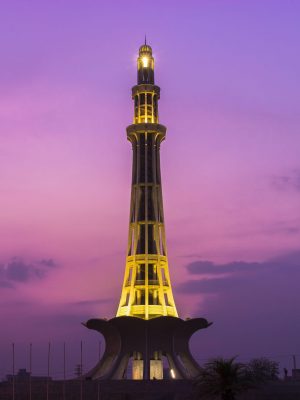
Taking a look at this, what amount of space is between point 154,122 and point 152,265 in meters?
15.1

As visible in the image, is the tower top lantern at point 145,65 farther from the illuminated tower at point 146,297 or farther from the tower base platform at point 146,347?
the tower base platform at point 146,347

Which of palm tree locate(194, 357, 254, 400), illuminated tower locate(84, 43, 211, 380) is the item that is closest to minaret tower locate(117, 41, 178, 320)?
illuminated tower locate(84, 43, 211, 380)

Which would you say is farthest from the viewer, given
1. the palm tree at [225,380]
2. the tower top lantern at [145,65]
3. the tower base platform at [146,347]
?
the tower top lantern at [145,65]

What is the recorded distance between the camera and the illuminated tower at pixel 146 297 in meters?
77.9

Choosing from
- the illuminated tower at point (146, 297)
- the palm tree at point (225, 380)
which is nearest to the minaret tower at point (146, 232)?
the illuminated tower at point (146, 297)

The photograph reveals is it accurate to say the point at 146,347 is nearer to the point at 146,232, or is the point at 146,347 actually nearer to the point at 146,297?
the point at 146,297

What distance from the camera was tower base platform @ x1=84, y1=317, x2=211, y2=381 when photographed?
77438mm

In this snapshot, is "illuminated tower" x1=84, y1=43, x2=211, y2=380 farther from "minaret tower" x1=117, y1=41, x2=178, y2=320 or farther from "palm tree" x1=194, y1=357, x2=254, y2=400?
"palm tree" x1=194, y1=357, x2=254, y2=400

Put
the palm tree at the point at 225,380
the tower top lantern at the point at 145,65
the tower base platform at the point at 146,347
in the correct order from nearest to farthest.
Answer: the palm tree at the point at 225,380 < the tower base platform at the point at 146,347 < the tower top lantern at the point at 145,65

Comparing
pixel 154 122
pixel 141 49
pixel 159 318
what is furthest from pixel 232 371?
pixel 141 49

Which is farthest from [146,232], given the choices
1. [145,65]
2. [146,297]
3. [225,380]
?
[225,380]

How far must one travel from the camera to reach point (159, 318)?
76938mm

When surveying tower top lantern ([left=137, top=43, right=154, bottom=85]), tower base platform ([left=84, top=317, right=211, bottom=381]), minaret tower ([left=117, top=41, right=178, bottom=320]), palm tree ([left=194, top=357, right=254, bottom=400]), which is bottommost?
palm tree ([left=194, top=357, right=254, bottom=400])

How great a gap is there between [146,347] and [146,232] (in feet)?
37.7
